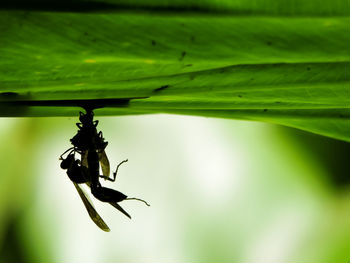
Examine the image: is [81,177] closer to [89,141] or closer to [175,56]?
[89,141]

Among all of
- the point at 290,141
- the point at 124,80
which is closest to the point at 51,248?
the point at 290,141

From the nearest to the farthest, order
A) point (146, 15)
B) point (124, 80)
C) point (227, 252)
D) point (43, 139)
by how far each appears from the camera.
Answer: point (146, 15) → point (124, 80) → point (43, 139) → point (227, 252)

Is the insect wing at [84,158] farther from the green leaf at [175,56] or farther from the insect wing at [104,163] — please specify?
the green leaf at [175,56]

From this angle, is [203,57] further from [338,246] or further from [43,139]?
[338,246]

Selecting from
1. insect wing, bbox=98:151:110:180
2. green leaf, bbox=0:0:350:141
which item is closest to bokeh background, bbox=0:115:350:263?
insect wing, bbox=98:151:110:180

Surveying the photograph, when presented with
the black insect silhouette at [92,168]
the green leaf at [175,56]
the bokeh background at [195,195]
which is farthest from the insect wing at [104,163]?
the green leaf at [175,56]

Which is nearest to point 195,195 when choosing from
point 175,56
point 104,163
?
point 104,163

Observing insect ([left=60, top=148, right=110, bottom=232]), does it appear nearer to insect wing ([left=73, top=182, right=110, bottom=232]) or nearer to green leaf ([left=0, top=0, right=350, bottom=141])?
insect wing ([left=73, top=182, right=110, bottom=232])
